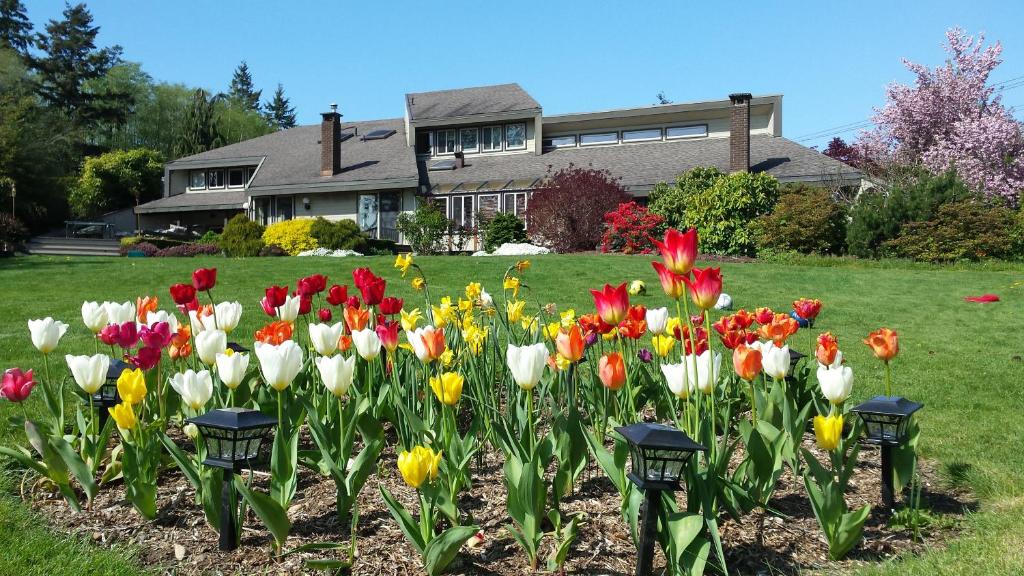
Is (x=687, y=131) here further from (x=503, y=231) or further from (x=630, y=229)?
(x=630, y=229)

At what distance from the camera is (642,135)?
28219 millimetres

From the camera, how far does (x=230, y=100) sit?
69812 mm

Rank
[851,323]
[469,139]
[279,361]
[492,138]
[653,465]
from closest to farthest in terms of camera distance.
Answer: [653,465] < [279,361] < [851,323] < [492,138] < [469,139]

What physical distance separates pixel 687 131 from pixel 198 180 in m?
22.8

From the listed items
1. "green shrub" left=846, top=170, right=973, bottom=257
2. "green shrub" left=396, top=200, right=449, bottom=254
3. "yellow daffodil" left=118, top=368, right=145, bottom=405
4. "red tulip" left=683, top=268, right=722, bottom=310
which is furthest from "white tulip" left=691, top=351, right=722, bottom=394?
"green shrub" left=396, top=200, right=449, bottom=254

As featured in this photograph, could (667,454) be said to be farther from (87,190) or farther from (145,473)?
(87,190)

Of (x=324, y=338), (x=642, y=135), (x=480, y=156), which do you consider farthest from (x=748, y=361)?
(x=480, y=156)

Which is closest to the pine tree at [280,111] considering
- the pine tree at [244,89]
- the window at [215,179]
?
the pine tree at [244,89]

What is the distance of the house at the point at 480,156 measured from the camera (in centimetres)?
2570

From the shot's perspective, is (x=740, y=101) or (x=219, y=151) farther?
(x=219, y=151)

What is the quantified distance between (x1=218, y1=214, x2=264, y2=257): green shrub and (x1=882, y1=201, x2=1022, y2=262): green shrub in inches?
692

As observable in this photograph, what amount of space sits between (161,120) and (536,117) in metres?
38.7

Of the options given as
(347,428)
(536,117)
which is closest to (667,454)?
(347,428)

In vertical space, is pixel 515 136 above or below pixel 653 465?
above
